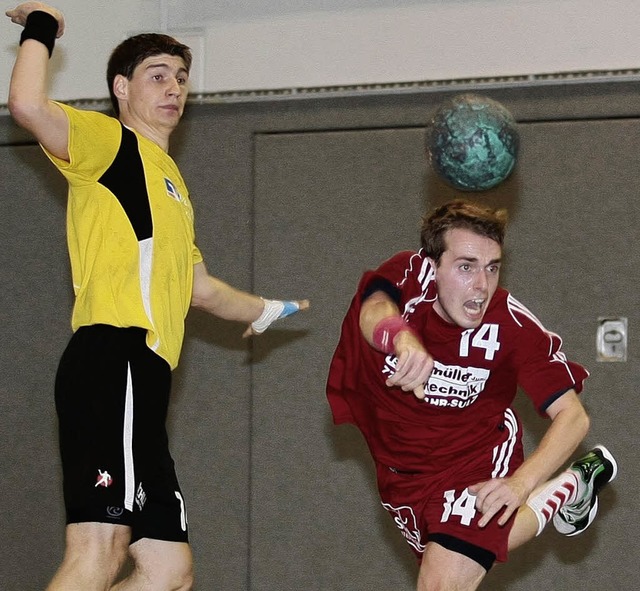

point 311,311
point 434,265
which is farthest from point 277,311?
point 311,311

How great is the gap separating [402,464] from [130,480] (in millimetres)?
1085

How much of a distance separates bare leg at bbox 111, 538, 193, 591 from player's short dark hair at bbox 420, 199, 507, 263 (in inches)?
51.7

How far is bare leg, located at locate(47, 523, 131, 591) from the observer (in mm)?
3189

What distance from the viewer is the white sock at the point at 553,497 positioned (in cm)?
397

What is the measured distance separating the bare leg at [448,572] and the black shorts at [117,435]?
2.78 feet

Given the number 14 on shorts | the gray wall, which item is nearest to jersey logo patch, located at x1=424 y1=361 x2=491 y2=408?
the number 14 on shorts

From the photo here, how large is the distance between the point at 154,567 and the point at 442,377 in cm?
115

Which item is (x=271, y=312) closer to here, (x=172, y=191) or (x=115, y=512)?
(x=172, y=191)

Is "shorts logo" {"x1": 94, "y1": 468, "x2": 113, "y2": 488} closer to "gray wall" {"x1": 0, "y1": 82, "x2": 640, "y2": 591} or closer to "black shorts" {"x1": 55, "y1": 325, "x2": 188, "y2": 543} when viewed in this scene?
"black shorts" {"x1": 55, "y1": 325, "x2": 188, "y2": 543}

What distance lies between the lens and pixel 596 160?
5.17 m

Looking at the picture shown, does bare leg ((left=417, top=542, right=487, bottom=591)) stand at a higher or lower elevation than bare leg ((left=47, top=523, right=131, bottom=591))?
lower

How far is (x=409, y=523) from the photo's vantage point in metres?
4.03

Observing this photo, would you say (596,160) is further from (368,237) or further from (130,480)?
(130,480)

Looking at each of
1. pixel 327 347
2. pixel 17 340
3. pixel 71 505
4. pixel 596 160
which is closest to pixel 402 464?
pixel 71 505
